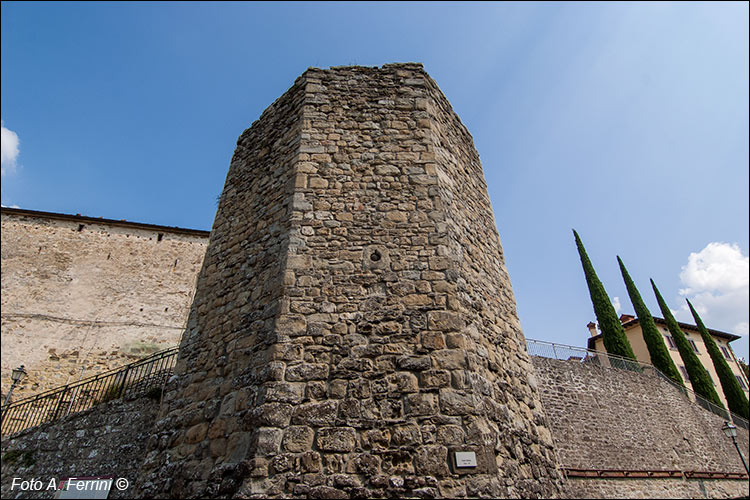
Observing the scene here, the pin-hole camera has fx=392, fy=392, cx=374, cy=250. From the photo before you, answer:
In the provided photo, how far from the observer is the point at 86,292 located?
1559cm

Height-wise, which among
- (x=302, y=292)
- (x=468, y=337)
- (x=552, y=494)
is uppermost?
(x=302, y=292)

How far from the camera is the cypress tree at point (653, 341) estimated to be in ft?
67.8

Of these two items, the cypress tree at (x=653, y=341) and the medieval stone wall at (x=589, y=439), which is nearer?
the medieval stone wall at (x=589, y=439)

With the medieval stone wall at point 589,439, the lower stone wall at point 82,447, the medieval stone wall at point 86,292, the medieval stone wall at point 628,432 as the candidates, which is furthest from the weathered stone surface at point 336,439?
the medieval stone wall at point 86,292

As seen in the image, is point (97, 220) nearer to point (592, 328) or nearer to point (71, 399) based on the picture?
point (71, 399)

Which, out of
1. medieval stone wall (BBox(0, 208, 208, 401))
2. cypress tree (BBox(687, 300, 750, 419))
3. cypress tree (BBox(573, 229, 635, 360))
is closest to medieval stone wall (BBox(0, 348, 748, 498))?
cypress tree (BBox(573, 229, 635, 360))

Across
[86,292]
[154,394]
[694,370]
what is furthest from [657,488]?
[86,292]

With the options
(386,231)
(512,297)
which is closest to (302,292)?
(386,231)

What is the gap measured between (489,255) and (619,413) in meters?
11.1

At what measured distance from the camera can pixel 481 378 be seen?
4191 mm

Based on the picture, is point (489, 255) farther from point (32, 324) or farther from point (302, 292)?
point (32, 324)

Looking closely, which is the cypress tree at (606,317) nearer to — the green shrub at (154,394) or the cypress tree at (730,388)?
the cypress tree at (730,388)

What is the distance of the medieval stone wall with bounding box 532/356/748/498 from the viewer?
11.4 m

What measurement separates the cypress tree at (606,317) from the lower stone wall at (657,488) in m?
7.09
